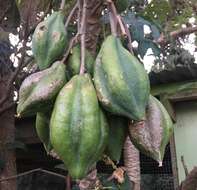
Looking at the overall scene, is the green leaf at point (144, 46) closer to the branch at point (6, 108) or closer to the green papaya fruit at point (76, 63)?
the green papaya fruit at point (76, 63)

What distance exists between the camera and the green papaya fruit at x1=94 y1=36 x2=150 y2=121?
0.80 meters

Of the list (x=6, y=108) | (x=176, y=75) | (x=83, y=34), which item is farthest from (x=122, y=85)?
(x=6, y=108)

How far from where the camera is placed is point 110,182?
4.55ft

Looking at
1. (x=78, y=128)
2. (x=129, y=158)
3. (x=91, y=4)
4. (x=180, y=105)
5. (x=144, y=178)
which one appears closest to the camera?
(x=78, y=128)

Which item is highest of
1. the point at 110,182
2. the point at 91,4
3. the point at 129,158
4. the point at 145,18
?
the point at 145,18

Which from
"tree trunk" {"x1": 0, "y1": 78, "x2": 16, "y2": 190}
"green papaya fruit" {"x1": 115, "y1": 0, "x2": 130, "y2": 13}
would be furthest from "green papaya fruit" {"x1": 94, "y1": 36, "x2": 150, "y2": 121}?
"tree trunk" {"x1": 0, "y1": 78, "x2": 16, "y2": 190}

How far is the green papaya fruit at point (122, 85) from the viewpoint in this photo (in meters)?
0.80

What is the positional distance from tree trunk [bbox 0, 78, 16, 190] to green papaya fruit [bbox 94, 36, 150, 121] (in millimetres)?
1953

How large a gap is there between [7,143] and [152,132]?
2026 millimetres

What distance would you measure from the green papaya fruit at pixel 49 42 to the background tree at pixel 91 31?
0.03 m

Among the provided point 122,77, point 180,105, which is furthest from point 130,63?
point 180,105

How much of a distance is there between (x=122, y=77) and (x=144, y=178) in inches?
105

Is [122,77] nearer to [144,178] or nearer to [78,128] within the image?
[78,128]

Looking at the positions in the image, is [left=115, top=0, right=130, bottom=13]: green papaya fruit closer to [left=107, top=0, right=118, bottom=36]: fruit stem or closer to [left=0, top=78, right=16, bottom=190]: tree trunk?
[left=107, top=0, right=118, bottom=36]: fruit stem
